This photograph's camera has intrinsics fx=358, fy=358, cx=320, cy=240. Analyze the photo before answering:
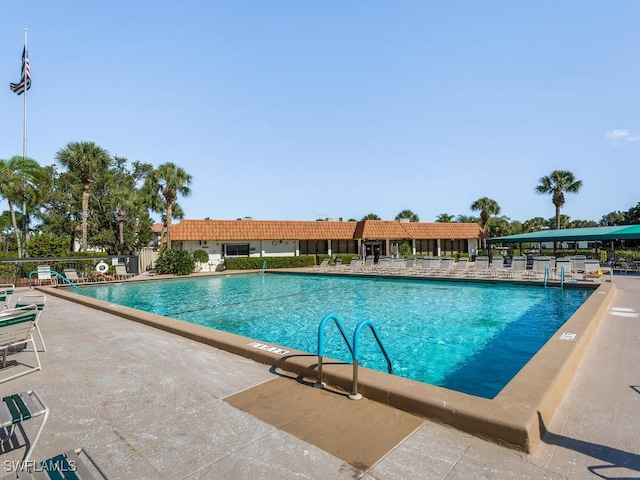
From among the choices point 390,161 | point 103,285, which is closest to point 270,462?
point 103,285

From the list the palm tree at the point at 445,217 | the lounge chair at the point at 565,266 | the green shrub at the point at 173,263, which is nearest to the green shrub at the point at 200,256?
the green shrub at the point at 173,263

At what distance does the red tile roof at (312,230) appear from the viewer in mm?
27797

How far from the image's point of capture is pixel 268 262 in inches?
1101

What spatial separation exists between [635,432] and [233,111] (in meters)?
19.1

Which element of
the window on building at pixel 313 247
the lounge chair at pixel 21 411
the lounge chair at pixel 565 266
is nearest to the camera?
the lounge chair at pixel 21 411

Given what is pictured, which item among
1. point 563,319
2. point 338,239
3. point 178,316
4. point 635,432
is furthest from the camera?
point 338,239

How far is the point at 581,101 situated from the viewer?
1250 cm

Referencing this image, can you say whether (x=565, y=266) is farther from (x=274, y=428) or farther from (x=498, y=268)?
(x=274, y=428)

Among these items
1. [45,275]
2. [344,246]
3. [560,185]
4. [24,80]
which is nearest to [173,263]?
[45,275]

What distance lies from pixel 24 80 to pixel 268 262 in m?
20.4

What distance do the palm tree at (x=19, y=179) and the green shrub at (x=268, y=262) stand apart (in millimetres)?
13692

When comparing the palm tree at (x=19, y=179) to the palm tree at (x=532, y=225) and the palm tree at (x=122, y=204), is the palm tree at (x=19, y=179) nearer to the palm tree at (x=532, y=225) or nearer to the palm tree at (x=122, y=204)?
the palm tree at (x=122, y=204)

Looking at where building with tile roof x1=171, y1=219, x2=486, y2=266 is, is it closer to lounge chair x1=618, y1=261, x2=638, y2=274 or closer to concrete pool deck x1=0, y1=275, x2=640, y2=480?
lounge chair x1=618, y1=261, x2=638, y2=274

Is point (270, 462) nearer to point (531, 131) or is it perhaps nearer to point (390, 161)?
point (531, 131)
